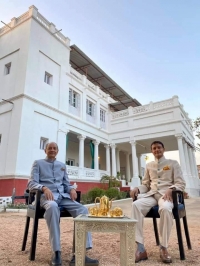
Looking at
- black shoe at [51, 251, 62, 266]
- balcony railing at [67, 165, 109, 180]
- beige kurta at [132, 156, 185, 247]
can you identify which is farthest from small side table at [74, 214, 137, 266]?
balcony railing at [67, 165, 109, 180]

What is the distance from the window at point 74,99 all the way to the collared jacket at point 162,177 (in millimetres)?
10832

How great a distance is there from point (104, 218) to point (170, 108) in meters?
12.9

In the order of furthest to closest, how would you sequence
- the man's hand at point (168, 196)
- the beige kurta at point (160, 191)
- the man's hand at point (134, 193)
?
the man's hand at point (134, 193) → the man's hand at point (168, 196) → the beige kurta at point (160, 191)

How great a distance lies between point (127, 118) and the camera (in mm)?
14852

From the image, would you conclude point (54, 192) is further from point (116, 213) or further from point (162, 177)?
point (162, 177)

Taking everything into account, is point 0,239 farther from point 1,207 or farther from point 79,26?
point 79,26

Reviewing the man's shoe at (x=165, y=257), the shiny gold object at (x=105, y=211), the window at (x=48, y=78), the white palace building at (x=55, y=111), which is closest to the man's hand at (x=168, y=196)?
the man's shoe at (x=165, y=257)

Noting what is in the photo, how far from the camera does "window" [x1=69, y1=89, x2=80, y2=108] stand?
42.0 ft

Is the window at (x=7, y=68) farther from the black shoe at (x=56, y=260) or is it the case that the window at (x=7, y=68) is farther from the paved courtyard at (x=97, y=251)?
the black shoe at (x=56, y=260)

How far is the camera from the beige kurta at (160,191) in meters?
1.92

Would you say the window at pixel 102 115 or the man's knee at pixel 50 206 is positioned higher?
the window at pixel 102 115

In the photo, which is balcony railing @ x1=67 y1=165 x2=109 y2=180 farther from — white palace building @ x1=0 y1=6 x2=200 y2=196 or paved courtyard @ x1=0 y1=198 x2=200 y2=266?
paved courtyard @ x1=0 y1=198 x2=200 y2=266

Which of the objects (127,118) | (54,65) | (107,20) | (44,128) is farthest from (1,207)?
(127,118)

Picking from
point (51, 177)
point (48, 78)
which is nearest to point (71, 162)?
point (48, 78)
